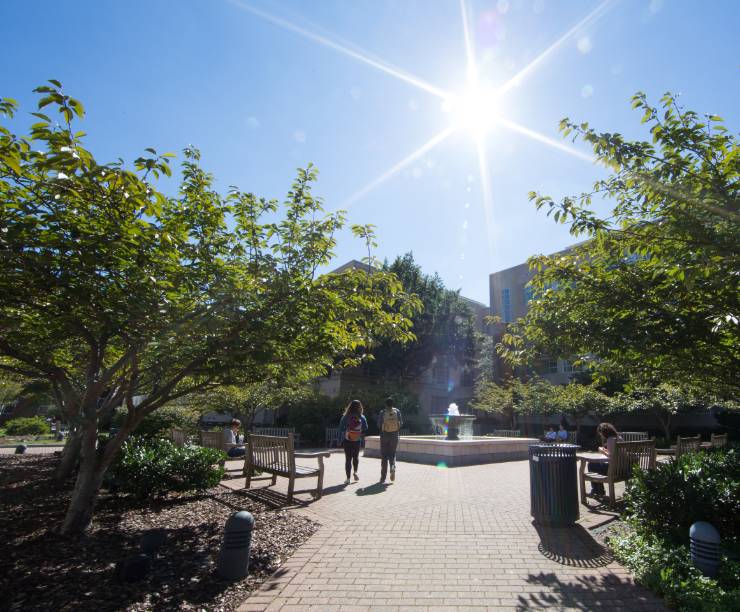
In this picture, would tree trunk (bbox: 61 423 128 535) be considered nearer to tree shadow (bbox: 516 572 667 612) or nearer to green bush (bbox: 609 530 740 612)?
tree shadow (bbox: 516 572 667 612)

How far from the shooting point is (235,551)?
4023 mm

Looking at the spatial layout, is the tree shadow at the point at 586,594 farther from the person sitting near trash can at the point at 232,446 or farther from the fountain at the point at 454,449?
the person sitting near trash can at the point at 232,446

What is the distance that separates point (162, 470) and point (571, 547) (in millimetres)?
5949

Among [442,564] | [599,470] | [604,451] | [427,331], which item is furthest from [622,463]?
[427,331]

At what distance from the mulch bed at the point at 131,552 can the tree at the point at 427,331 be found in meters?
20.5

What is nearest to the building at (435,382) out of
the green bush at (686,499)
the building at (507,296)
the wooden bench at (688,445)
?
the building at (507,296)

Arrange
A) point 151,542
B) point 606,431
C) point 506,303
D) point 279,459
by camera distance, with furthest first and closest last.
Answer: point 506,303, point 606,431, point 279,459, point 151,542

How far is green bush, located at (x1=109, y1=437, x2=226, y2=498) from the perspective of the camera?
22.7 ft

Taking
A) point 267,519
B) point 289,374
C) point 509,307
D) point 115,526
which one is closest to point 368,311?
point 289,374

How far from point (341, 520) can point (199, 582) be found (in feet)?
7.77

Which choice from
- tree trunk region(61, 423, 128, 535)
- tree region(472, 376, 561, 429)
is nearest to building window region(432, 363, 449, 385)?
tree region(472, 376, 561, 429)

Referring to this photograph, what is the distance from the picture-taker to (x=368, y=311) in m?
5.81

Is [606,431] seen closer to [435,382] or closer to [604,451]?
A: [604,451]

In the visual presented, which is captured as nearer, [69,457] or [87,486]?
[87,486]
